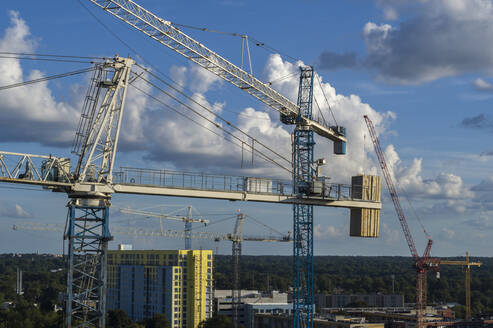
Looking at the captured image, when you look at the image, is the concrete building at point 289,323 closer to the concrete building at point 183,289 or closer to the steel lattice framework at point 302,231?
the concrete building at point 183,289

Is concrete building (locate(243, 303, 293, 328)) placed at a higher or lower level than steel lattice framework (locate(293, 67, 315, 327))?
lower

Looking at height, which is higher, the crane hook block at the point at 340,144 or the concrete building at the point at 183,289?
the crane hook block at the point at 340,144

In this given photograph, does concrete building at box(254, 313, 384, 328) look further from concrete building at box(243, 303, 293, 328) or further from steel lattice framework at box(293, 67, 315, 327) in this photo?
steel lattice framework at box(293, 67, 315, 327)

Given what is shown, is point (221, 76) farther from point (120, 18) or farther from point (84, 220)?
point (84, 220)

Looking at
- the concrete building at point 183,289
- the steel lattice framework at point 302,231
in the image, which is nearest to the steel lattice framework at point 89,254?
the steel lattice framework at point 302,231

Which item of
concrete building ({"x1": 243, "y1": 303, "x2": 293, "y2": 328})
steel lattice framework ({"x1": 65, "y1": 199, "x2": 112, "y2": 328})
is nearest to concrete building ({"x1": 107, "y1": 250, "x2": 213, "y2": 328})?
concrete building ({"x1": 243, "y1": 303, "x2": 293, "y2": 328})

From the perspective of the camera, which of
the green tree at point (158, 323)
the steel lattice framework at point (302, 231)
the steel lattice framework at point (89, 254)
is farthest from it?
the green tree at point (158, 323)

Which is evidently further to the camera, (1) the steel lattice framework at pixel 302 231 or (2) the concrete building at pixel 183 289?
(2) the concrete building at pixel 183 289

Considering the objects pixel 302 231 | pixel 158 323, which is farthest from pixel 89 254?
pixel 158 323

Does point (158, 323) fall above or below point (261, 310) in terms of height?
above

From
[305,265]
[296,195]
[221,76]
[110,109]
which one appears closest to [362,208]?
[296,195]

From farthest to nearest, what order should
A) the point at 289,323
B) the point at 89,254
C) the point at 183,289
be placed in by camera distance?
the point at 183,289, the point at 289,323, the point at 89,254

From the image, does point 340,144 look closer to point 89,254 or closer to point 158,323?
point 89,254

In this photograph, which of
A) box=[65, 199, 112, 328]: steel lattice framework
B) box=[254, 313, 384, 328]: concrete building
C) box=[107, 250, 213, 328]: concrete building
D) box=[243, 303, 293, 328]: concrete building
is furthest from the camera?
box=[243, 303, 293, 328]: concrete building
